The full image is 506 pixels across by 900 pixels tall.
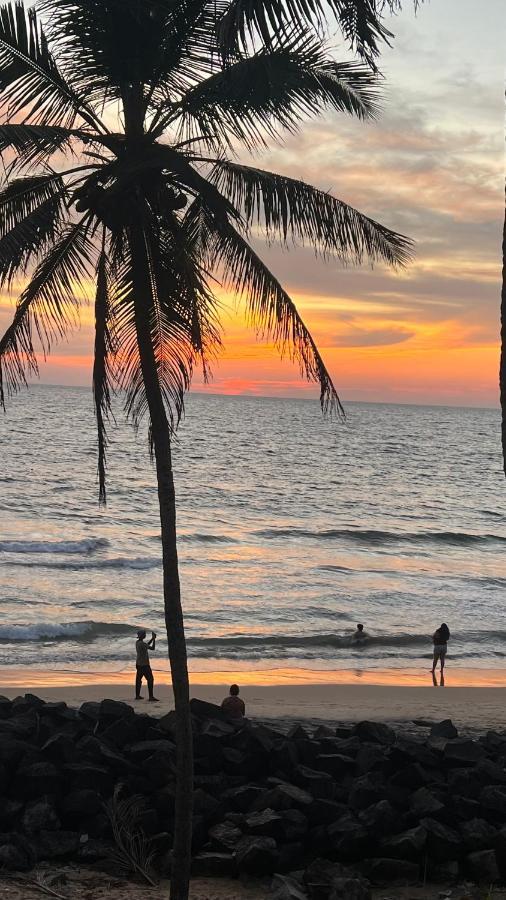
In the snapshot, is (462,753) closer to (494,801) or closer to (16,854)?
(494,801)

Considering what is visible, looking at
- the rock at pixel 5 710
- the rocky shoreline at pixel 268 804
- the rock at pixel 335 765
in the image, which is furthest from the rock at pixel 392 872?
the rock at pixel 5 710

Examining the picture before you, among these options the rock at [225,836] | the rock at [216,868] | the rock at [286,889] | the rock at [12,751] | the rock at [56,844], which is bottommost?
the rock at [216,868]

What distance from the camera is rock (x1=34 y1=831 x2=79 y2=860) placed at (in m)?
10.4

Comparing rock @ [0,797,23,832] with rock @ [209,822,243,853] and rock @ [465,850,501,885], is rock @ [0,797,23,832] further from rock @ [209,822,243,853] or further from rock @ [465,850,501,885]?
rock @ [465,850,501,885]

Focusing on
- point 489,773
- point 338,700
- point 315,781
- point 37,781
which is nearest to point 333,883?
point 315,781

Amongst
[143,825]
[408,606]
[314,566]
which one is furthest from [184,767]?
[314,566]

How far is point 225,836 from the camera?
34.7 feet

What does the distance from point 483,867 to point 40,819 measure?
496cm

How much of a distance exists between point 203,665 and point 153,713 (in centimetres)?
845

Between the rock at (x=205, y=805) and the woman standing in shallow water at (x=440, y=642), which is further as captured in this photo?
the woman standing in shallow water at (x=440, y=642)

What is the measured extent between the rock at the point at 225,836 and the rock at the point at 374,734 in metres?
3.23

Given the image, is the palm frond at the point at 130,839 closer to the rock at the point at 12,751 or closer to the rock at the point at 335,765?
the rock at the point at 12,751

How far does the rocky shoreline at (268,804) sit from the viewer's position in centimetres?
1027

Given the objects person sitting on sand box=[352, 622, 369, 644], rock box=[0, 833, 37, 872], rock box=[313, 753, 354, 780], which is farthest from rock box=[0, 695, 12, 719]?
person sitting on sand box=[352, 622, 369, 644]
